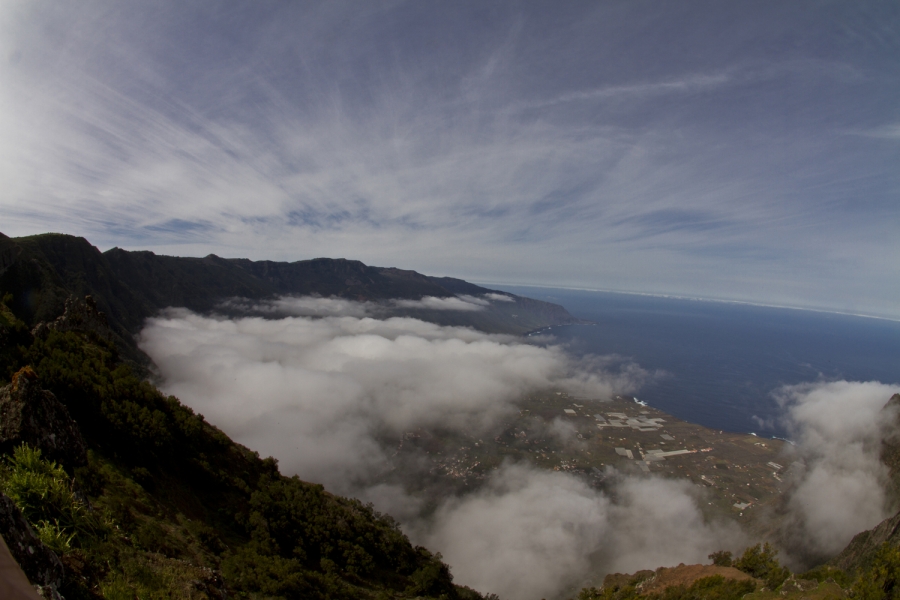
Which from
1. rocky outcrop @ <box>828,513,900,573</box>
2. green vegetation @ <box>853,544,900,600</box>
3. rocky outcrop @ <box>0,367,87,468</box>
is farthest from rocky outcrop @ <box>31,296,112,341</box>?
rocky outcrop @ <box>828,513,900,573</box>

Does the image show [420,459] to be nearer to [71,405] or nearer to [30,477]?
[71,405]

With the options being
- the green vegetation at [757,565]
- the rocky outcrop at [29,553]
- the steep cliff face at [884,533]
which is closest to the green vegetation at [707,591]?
the green vegetation at [757,565]

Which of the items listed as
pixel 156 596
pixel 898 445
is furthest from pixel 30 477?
pixel 898 445

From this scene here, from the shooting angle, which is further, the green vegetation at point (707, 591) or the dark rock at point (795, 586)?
the green vegetation at point (707, 591)

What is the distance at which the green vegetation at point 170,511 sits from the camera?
1040 centimetres

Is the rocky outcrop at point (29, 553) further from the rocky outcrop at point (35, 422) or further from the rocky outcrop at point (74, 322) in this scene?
the rocky outcrop at point (74, 322)

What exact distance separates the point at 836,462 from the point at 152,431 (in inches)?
7496

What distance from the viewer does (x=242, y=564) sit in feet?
92.3

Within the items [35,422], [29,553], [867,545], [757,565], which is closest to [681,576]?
[757,565]

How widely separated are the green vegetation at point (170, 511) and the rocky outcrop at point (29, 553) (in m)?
0.67

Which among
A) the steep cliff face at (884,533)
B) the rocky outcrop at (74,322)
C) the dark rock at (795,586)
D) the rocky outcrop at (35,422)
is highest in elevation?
the rocky outcrop at (74,322)

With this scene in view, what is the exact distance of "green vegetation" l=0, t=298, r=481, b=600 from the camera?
409 inches

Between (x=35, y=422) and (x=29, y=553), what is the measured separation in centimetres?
1736

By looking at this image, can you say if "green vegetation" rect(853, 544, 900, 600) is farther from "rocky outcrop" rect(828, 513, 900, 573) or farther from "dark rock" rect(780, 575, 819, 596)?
"rocky outcrop" rect(828, 513, 900, 573)
